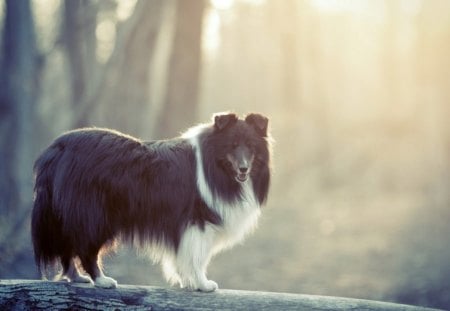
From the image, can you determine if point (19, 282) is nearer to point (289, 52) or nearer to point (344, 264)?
point (344, 264)

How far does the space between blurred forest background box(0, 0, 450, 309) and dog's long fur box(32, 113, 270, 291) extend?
67 centimetres

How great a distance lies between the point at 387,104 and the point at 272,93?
A: 49.7 feet

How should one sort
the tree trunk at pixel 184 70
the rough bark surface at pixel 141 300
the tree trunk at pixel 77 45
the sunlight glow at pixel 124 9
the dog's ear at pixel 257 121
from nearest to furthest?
1. the rough bark surface at pixel 141 300
2. the dog's ear at pixel 257 121
3. the tree trunk at pixel 184 70
4. the sunlight glow at pixel 124 9
5. the tree trunk at pixel 77 45

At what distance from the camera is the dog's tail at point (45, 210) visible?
24.6 feet

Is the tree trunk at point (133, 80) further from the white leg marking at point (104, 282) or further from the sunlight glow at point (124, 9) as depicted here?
the white leg marking at point (104, 282)

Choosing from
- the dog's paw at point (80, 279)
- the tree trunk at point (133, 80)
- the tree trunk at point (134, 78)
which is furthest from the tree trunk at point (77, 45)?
the dog's paw at point (80, 279)

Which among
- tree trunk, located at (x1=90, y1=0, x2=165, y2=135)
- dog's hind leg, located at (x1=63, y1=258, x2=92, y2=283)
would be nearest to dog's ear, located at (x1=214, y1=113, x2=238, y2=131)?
dog's hind leg, located at (x1=63, y1=258, x2=92, y2=283)

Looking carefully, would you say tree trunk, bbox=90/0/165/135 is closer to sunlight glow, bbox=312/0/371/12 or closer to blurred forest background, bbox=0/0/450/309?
blurred forest background, bbox=0/0/450/309

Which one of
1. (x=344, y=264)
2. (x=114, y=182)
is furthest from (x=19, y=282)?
(x=344, y=264)

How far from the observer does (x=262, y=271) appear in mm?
16938

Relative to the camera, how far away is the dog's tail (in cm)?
751

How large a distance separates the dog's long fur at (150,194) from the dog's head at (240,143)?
0.04ft

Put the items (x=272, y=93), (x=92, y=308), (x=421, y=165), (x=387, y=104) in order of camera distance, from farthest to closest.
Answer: (x=272, y=93), (x=387, y=104), (x=421, y=165), (x=92, y=308)

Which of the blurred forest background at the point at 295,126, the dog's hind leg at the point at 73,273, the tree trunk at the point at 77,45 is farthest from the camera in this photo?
the tree trunk at the point at 77,45
